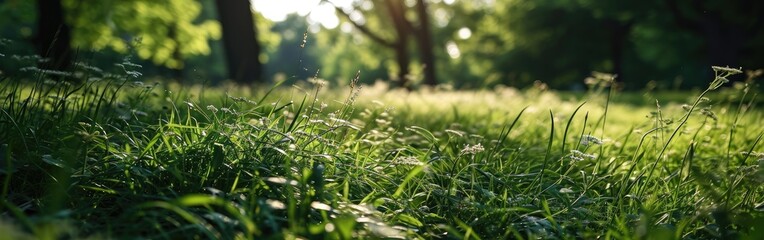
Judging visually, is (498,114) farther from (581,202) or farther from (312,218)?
(312,218)

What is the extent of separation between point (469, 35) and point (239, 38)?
81.8 feet

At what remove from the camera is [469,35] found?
33344 mm

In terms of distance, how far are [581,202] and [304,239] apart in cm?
129

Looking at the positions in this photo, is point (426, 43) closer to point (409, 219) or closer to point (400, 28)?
point (400, 28)

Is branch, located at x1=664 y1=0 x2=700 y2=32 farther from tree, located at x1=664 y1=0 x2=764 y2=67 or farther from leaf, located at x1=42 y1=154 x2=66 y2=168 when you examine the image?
leaf, located at x1=42 y1=154 x2=66 y2=168

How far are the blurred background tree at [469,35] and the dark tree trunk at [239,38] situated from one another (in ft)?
0.10

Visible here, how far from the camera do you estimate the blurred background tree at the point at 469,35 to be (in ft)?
43.0

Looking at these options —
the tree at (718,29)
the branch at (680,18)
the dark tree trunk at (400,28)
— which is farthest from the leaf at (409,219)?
the branch at (680,18)

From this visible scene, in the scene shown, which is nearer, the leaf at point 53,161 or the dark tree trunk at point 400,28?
the leaf at point 53,161

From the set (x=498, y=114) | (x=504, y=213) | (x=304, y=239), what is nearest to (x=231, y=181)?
(x=304, y=239)

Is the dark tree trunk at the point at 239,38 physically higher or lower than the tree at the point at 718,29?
higher

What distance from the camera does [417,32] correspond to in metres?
20.2

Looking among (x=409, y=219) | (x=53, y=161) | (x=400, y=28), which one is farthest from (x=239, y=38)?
(x=400, y=28)

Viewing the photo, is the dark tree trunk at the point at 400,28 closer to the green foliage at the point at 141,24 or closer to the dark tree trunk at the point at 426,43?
the dark tree trunk at the point at 426,43
